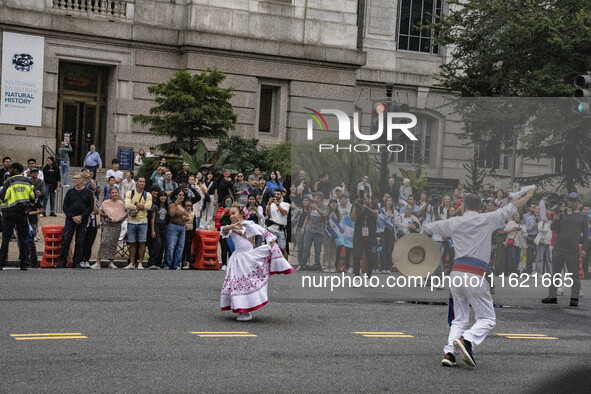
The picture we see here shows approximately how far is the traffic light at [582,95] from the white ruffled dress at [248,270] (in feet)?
23.2

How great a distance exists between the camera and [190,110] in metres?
27.1

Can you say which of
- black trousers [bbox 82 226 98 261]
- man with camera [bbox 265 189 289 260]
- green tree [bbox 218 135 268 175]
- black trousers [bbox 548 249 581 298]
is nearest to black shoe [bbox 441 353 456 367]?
black trousers [bbox 548 249 581 298]

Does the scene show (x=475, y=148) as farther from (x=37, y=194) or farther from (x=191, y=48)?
(x=191, y=48)

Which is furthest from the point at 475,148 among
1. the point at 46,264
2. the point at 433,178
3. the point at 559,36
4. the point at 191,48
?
the point at 191,48

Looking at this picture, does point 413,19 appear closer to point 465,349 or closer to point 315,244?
point 315,244

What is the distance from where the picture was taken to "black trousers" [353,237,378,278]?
50.1ft

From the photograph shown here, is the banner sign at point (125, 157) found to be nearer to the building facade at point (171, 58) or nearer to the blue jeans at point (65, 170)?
the building facade at point (171, 58)

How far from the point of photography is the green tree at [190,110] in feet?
89.8

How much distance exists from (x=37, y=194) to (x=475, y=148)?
957 cm

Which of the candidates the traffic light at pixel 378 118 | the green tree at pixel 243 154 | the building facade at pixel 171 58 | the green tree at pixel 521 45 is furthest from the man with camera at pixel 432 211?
the green tree at pixel 243 154

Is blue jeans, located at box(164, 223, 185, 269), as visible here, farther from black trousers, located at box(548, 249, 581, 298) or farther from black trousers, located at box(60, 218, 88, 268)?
black trousers, located at box(548, 249, 581, 298)

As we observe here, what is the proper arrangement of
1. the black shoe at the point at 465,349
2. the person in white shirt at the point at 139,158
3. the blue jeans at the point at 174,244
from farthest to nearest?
1. the person in white shirt at the point at 139,158
2. the blue jeans at the point at 174,244
3. the black shoe at the point at 465,349

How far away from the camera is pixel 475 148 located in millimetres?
15695

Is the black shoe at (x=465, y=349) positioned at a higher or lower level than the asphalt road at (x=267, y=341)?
higher
